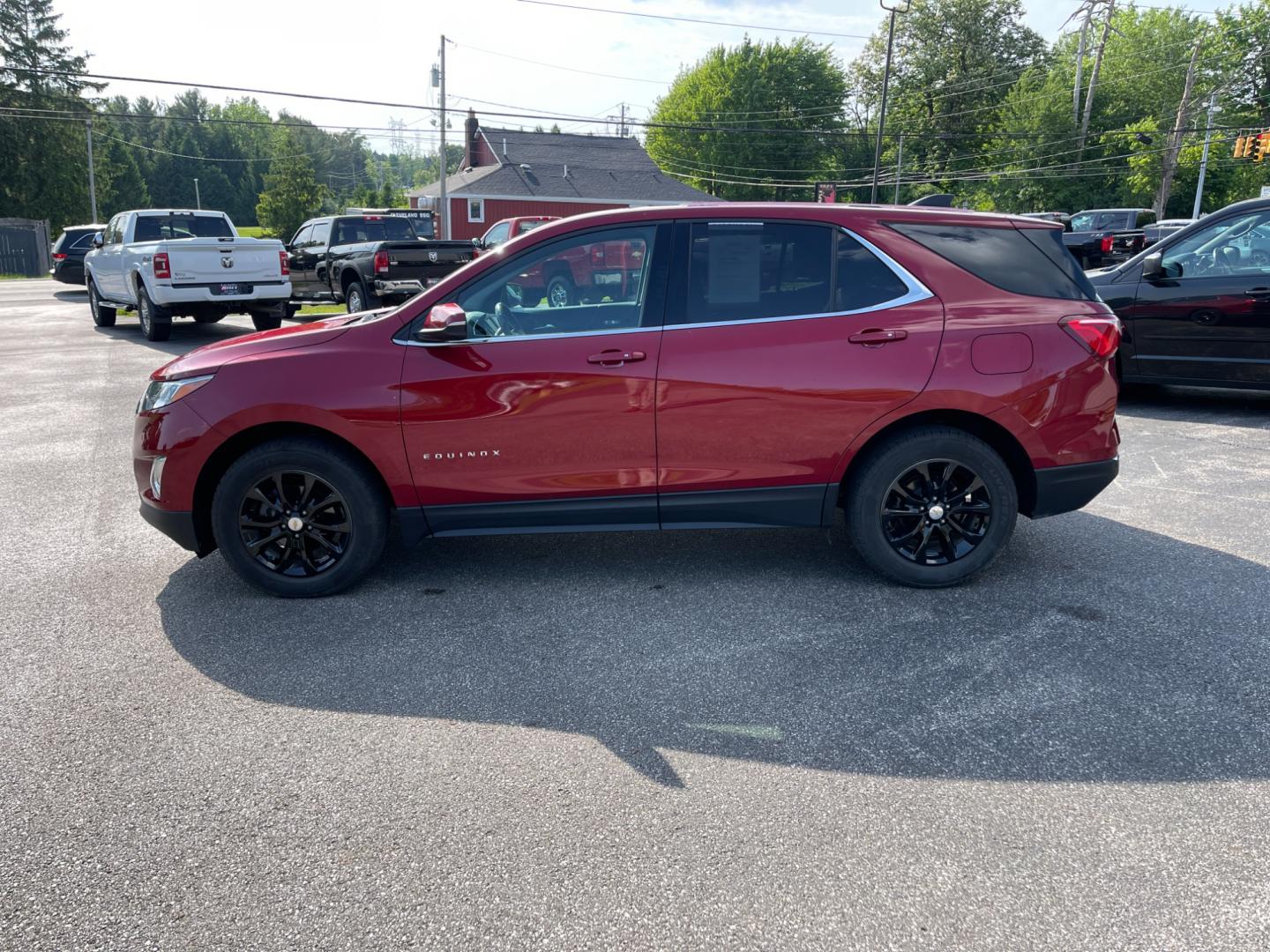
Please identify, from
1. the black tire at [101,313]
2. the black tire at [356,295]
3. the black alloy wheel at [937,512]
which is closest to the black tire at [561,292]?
the black alloy wheel at [937,512]

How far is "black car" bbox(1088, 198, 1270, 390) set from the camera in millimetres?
8297

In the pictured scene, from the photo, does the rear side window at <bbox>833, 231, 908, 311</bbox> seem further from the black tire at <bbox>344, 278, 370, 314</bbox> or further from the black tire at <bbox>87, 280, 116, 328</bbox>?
the black tire at <bbox>87, 280, 116, 328</bbox>

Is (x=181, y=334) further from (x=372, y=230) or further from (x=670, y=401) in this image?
(x=670, y=401)

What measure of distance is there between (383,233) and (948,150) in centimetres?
6471

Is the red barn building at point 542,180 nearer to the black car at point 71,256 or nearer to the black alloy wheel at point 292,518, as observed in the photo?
the black car at point 71,256

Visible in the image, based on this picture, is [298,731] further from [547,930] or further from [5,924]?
[547,930]

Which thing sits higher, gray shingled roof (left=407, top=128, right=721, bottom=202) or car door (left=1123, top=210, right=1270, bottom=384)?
gray shingled roof (left=407, top=128, right=721, bottom=202)

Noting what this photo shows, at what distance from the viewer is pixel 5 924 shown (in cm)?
246

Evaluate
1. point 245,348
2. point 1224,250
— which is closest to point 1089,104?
point 1224,250

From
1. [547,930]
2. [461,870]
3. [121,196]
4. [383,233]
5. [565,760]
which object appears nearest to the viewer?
[547,930]

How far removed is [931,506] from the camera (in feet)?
15.3

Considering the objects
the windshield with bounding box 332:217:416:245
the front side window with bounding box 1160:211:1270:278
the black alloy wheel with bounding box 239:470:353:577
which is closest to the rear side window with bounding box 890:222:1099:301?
the black alloy wheel with bounding box 239:470:353:577


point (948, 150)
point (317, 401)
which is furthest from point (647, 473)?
point (948, 150)

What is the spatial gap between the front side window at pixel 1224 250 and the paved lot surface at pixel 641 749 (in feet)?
13.2
